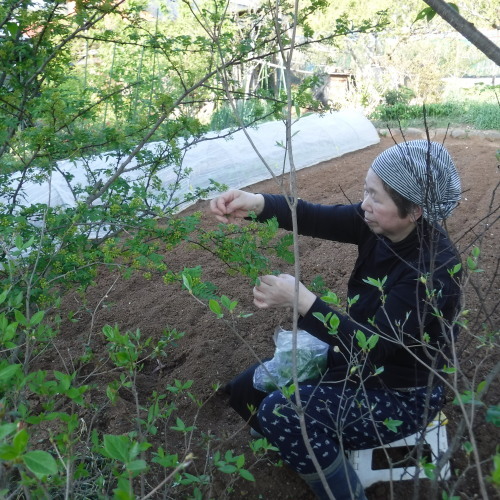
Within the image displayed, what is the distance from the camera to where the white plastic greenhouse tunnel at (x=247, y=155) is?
18.0ft

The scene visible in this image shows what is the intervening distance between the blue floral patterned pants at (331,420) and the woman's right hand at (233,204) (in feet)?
2.25

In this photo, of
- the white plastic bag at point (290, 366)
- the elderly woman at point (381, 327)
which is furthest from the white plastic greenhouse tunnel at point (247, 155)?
the elderly woman at point (381, 327)

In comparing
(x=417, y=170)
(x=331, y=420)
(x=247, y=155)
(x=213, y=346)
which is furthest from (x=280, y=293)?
(x=247, y=155)

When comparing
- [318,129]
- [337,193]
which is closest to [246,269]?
[337,193]

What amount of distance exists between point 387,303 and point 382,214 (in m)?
0.32

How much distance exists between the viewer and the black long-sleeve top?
1.88m

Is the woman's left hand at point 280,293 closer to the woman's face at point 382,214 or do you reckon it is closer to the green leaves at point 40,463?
the woman's face at point 382,214

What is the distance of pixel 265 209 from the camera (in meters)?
2.43

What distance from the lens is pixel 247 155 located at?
7016mm

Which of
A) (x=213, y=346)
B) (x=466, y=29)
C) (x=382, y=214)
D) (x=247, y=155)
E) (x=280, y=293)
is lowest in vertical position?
(x=213, y=346)

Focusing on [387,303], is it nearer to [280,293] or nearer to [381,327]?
[381,327]

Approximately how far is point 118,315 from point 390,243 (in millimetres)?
1903

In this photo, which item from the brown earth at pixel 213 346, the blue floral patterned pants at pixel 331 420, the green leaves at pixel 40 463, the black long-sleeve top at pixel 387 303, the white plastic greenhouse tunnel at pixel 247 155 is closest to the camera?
the green leaves at pixel 40 463

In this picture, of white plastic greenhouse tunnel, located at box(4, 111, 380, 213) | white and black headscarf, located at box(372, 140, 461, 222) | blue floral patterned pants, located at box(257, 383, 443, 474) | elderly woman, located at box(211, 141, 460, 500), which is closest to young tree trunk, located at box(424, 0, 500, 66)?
elderly woman, located at box(211, 141, 460, 500)
